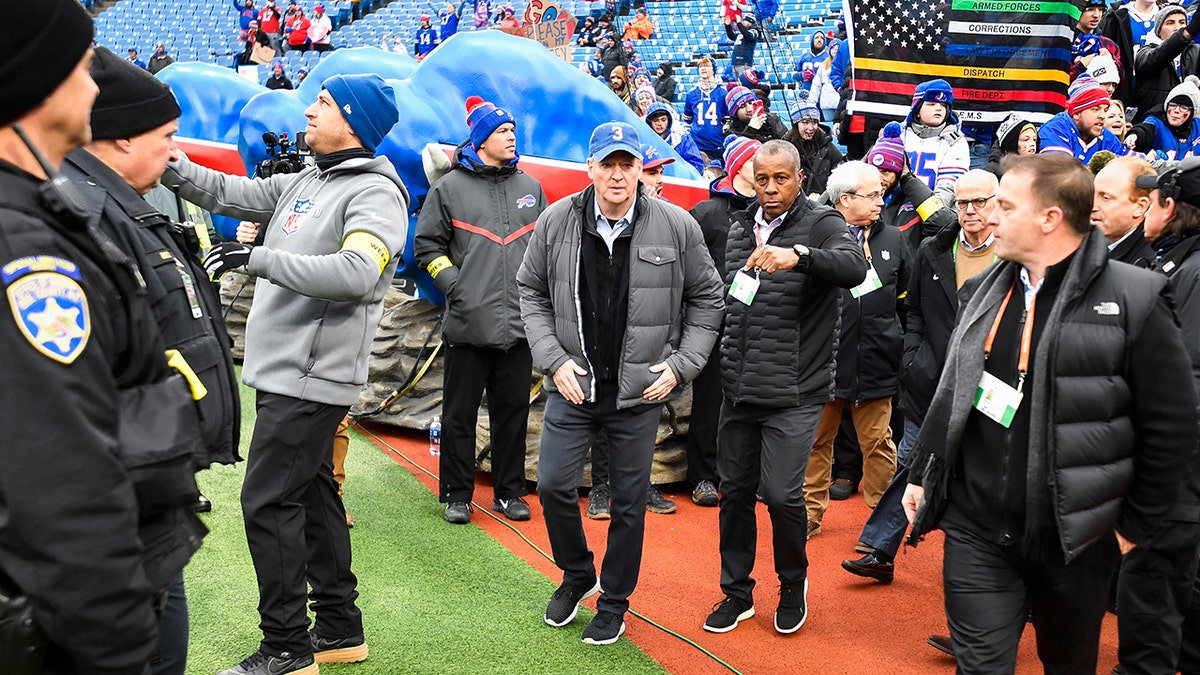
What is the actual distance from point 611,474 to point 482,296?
1.77 metres

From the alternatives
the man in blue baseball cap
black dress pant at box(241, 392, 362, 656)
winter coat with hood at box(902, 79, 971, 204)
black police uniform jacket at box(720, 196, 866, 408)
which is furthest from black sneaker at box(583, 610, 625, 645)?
winter coat with hood at box(902, 79, 971, 204)

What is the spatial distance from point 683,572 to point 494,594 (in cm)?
102

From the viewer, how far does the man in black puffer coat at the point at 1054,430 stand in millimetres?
2781

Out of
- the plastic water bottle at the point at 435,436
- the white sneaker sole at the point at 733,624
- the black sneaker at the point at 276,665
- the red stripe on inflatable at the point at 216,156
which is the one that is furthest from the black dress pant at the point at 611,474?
the red stripe on inflatable at the point at 216,156

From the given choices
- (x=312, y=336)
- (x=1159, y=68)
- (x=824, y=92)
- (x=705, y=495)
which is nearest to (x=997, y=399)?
(x=312, y=336)

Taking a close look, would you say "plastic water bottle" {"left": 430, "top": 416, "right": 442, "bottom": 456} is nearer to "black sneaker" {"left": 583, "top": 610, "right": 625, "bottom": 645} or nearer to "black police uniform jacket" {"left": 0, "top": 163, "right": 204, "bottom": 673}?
"black sneaker" {"left": 583, "top": 610, "right": 625, "bottom": 645}

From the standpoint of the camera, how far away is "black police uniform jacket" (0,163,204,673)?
61.6 inches

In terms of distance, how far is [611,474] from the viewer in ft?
14.7

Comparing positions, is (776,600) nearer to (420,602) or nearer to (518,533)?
(518,533)

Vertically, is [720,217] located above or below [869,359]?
above

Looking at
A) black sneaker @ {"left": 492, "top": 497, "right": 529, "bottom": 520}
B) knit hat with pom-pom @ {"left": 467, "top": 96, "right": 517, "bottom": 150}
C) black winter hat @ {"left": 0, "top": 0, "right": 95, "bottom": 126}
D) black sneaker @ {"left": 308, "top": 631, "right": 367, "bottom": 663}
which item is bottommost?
black sneaker @ {"left": 492, "top": 497, "right": 529, "bottom": 520}

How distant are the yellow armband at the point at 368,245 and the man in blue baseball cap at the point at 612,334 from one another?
0.96 m

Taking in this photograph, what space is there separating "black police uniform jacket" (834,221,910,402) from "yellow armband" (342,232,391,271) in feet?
9.67

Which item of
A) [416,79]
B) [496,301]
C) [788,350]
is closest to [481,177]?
[496,301]
